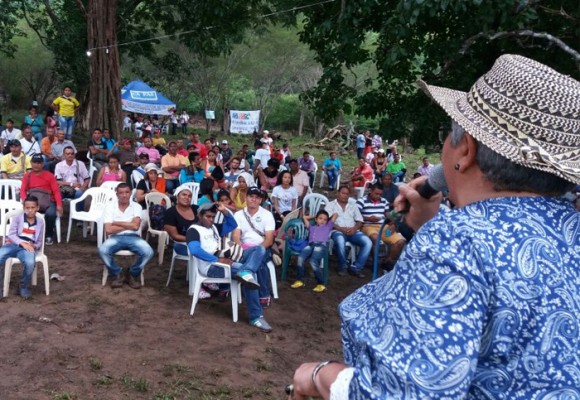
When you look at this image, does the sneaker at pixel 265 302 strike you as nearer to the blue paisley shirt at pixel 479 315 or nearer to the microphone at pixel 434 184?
the microphone at pixel 434 184

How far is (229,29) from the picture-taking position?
11789 mm

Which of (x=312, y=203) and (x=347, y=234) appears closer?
(x=347, y=234)

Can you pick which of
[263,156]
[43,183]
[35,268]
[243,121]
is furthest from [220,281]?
[243,121]

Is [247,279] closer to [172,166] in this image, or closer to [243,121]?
[172,166]

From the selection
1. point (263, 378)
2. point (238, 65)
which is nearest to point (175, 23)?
point (263, 378)

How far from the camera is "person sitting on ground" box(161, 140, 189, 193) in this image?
1080cm

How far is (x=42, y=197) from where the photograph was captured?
27.4 ft

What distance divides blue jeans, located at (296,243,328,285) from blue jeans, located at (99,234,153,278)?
205 cm

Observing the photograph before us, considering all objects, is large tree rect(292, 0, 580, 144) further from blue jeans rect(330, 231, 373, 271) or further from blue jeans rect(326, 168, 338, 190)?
blue jeans rect(326, 168, 338, 190)

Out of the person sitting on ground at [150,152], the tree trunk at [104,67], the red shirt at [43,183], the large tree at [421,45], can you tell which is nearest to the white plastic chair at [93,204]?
the red shirt at [43,183]

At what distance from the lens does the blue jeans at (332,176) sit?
645 inches

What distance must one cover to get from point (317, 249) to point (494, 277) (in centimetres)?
696

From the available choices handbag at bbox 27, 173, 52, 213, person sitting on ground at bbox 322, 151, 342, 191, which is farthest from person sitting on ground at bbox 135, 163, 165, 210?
person sitting on ground at bbox 322, 151, 342, 191

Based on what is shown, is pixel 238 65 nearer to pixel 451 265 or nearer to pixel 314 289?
pixel 314 289
